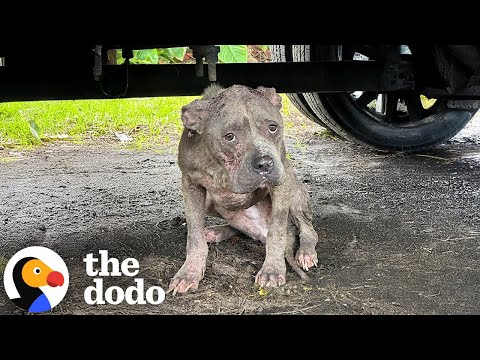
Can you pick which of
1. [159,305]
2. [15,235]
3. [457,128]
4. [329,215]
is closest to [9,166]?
[15,235]

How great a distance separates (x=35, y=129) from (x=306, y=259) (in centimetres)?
470

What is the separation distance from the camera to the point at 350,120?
567cm

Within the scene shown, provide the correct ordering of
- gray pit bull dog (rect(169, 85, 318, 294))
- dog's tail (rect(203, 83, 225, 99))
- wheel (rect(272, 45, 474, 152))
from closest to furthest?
gray pit bull dog (rect(169, 85, 318, 294))
dog's tail (rect(203, 83, 225, 99))
wheel (rect(272, 45, 474, 152))

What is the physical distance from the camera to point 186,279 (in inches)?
127

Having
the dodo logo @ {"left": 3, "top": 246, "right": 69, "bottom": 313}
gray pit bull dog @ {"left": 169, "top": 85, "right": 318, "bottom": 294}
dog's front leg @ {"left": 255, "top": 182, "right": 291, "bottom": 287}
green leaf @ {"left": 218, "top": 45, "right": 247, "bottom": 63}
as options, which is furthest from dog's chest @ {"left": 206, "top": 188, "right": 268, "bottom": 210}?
green leaf @ {"left": 218, "top": 45, "right": 247, "bottom": 63}

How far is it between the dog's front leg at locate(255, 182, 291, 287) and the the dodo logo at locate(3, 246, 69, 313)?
91 centimetres

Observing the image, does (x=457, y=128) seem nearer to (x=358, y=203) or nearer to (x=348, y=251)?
(x=358, y=203)

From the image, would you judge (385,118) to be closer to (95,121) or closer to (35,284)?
(95,121)

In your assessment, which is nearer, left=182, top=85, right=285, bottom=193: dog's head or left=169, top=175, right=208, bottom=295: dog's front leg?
left=182, top=85, right=285, bottom=193: dog's head

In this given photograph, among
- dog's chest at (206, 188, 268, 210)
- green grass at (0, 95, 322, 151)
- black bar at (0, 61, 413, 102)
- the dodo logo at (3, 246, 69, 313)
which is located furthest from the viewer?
green grass at (0, 95, 322, 151)

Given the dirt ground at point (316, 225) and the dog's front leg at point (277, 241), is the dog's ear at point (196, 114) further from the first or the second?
the dirt ground at point (316, 225)

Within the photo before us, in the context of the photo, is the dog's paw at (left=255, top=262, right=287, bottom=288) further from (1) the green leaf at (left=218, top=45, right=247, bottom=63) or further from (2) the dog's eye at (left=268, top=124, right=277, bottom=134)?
(1) the green leaf at (left=218, top=45, right=247, bottom=63)

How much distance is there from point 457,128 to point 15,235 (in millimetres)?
3849

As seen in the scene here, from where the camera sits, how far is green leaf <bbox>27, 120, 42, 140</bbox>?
7245 millimetres
